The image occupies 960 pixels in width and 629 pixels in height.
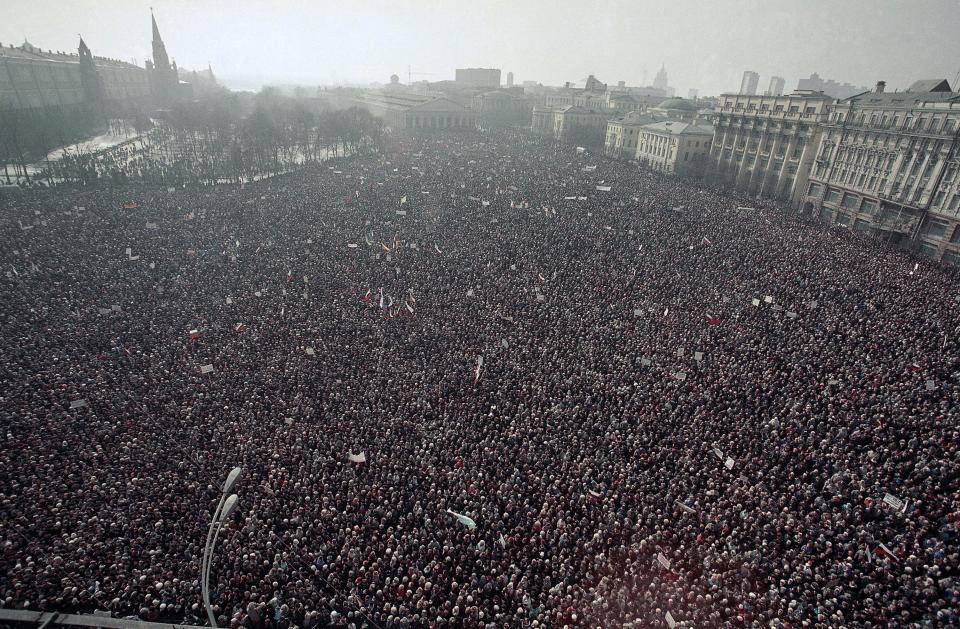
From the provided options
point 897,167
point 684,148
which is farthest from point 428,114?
point 897,167

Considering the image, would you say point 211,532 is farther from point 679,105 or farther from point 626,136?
point 679,105

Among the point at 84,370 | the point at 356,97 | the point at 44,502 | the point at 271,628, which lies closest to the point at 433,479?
the point at 271,628

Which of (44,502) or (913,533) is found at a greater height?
(913,533)

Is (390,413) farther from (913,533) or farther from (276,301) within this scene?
(913,533)

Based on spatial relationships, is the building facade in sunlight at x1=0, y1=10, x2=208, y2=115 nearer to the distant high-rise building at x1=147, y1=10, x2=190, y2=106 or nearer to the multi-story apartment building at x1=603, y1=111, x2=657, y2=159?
the distant high-rise building at x1=147, y1=10, x2=190, y2=106

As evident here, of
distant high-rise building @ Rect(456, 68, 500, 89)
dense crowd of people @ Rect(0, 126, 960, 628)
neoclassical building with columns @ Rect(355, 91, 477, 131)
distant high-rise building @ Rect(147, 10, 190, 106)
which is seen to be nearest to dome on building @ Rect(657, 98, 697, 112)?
neoclassical building with columns @ Rect(355, 91, 477, 131)
